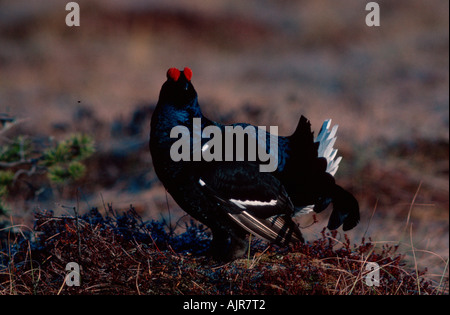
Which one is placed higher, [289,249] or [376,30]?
[376,30]

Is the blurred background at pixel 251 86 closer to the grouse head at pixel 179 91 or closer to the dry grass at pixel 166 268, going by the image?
the dry grass at pixel 166 268

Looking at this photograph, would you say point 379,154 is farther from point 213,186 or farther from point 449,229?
point 213,186

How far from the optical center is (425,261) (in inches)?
186

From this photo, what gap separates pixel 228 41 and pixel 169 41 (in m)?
1.64

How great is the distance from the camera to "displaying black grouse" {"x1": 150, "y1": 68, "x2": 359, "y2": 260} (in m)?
3.10

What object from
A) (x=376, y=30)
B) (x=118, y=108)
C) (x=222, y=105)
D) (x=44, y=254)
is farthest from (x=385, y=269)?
(x=376, y=30)

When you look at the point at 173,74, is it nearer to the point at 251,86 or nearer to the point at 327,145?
the point at 327,145

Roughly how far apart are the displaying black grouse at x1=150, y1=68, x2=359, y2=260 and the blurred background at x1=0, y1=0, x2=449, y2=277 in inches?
28.1

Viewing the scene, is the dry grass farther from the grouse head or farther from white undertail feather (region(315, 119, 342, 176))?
the grouse head

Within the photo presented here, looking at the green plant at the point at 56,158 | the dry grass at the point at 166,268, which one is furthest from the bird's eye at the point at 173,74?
the green plant at the point at 56,158

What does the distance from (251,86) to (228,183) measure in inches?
309

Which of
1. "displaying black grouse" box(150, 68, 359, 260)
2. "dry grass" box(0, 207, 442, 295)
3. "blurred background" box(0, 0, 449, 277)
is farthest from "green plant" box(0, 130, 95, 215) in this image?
"displaying black grouse" box(150, 68, 359, 260)

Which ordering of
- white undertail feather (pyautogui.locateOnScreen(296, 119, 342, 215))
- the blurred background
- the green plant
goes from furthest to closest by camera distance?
the blurred background → the green plant → white undertail feather (pyautogui.locateOnScreen(296, 119, 342, 215))

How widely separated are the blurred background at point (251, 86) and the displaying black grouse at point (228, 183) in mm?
713
